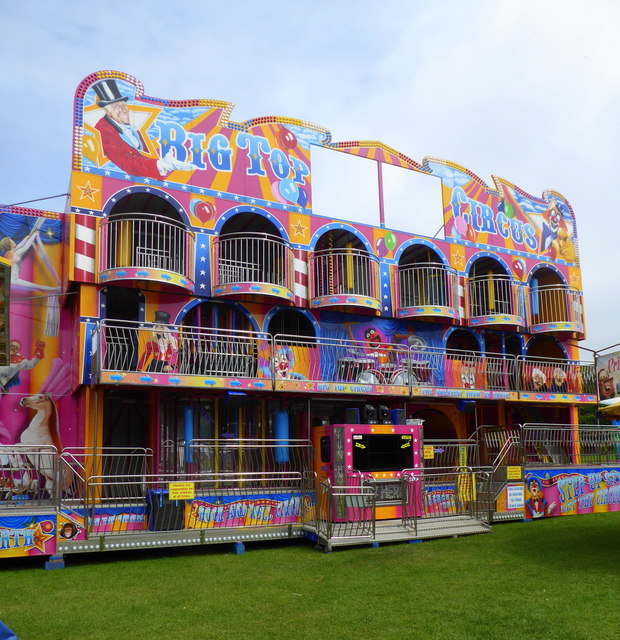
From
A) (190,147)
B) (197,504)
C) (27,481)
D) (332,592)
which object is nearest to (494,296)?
(190,147)

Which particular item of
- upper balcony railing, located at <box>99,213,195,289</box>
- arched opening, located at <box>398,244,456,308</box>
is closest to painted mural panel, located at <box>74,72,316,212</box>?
upper balcony railing, located at <box>99,213,195,289</box>

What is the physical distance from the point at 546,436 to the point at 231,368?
9.56m

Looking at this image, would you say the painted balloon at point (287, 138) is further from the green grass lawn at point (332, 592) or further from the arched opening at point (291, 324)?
the green grass lawn at point (332, 592)

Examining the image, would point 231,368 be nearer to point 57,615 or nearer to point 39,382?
point 39,382

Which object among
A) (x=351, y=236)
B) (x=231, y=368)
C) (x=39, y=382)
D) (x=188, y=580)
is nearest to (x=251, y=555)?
(x=188, y=580)

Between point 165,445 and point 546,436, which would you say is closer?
point 165,445

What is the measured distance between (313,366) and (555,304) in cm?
975

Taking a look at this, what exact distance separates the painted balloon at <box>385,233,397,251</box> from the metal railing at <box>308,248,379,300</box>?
857 millimetres

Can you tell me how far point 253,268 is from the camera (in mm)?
17953

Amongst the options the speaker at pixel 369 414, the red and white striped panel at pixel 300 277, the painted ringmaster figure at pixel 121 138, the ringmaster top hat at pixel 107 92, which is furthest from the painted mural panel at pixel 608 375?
the ringmaster top hat at pixel 107 92

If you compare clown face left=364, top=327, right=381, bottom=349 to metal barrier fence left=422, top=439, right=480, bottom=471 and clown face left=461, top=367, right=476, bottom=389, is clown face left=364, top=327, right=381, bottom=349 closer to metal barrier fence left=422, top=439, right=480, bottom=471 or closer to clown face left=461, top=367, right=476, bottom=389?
clown face left=461, top=367, right=476, bottom=389

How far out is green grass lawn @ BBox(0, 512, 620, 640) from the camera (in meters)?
8.06

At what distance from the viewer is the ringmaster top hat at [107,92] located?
1669cm

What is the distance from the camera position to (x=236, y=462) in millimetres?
15914
